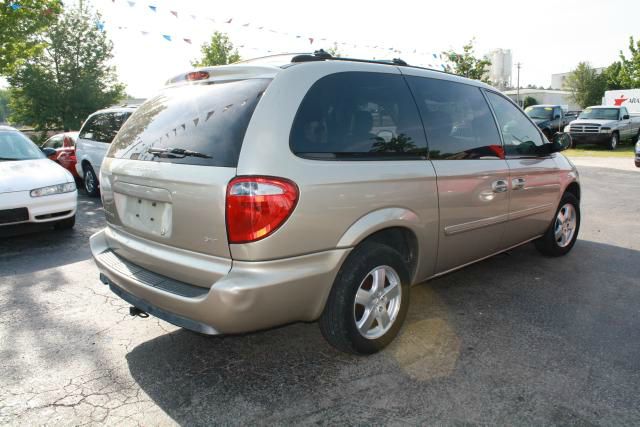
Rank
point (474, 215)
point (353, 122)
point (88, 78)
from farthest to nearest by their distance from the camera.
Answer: point (88, 78), point (474, 215), point (353, 122)

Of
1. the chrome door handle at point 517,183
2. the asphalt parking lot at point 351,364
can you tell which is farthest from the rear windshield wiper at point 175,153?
the chrome door handle at point 517,183

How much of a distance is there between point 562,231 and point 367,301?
318 cm

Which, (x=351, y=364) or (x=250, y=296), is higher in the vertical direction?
(x=250, y=296)

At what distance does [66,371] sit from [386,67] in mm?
2824

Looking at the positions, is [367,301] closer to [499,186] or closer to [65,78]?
[499,186]

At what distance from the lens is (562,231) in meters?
5.09

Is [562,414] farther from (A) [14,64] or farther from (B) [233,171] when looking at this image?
(A) [14,64]

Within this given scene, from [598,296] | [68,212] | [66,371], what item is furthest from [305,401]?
[68,212]

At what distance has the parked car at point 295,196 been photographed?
7.88 ft

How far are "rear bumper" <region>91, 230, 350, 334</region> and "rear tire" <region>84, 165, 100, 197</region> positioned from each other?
7334 mm

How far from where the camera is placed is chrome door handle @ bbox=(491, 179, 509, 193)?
12.4 ft

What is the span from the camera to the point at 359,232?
2.70m

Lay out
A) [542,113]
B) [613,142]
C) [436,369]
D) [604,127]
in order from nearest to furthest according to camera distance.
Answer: [436,369] < [604,127] < [613,142] < [542,113]

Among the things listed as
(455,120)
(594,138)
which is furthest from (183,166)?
(594,138)
